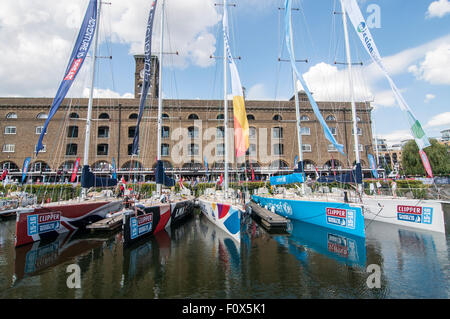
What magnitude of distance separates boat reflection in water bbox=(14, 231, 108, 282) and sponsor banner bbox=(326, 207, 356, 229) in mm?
11900

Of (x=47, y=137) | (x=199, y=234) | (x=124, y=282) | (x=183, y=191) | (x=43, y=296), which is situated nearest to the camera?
(x=43, y=296)

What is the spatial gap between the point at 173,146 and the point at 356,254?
111 feet

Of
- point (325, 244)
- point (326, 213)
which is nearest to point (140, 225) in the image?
point (325, 244)

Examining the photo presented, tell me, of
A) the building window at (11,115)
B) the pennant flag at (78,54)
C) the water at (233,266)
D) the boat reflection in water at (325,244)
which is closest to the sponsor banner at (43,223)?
the water at (233,266)

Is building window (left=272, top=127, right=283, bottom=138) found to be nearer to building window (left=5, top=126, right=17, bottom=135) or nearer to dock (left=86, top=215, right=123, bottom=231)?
dock (left=86, top=215, right=123, bottom=231)

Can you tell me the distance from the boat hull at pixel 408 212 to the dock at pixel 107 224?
14599 mm

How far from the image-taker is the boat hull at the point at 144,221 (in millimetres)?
10289

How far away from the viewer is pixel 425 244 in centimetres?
1038

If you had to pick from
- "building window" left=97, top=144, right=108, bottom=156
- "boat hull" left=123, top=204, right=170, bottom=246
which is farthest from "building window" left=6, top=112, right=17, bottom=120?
"boat hull" left=123, top=204, right=170, bottom=246

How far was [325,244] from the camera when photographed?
1070 centimetres

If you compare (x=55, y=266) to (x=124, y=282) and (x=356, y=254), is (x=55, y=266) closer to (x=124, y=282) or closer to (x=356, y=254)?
(x=124, y=282)

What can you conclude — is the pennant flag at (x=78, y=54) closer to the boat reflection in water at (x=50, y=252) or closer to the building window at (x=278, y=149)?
the boat reflection in water at (x=50, y=252)
